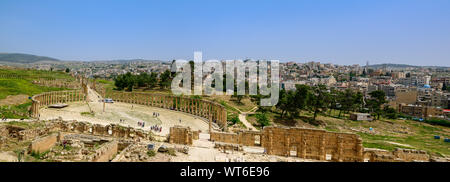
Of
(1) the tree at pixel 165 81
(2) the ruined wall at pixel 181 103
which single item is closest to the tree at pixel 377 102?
(2) the ruined wall at pixel 181 103

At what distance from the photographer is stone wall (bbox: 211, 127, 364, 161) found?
2506 centimetres

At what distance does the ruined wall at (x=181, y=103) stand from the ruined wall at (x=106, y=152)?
26.3 metres

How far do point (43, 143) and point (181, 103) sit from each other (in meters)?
43.9

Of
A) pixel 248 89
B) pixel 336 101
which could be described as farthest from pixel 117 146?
pixel 336 101

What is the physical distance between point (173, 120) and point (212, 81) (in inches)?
2175

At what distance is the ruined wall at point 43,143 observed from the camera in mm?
21656

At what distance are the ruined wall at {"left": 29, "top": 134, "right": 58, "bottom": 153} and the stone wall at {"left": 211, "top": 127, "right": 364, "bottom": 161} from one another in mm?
20212

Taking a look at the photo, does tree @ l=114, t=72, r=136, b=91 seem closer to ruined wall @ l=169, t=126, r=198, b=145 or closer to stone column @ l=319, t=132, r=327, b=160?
ruined wall @ l=169, t=126, r=198, b=145

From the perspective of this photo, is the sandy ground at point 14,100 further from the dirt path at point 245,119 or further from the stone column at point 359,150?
the stone column at point 359,150

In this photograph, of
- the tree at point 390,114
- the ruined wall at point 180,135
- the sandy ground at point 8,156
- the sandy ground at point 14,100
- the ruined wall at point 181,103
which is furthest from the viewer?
the tree at point 390,114

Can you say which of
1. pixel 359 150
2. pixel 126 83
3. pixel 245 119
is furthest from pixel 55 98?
pixel 359 150

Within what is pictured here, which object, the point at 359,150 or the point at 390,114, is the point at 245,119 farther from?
the point at 390,114

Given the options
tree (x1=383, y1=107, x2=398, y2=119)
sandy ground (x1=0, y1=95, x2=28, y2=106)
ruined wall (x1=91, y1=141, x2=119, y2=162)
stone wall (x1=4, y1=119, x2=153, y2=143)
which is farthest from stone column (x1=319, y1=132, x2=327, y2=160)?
tree (x1=383, y1=107, x2=398, y2=119)

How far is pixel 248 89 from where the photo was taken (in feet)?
331
